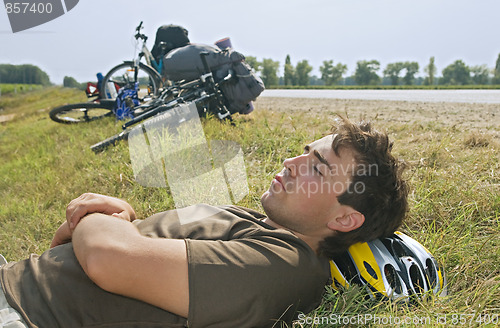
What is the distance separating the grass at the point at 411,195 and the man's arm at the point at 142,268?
0.59 m

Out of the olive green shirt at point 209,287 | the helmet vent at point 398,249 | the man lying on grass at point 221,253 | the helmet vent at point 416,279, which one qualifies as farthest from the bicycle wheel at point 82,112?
the helmet vent at point 416,279

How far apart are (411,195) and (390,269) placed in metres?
1.11

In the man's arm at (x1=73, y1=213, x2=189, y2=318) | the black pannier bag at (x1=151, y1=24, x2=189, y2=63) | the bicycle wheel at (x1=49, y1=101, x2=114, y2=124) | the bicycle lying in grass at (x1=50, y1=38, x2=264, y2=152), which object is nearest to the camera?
the man's arm at (x1=73, y1=213, x2=189, y2=318)

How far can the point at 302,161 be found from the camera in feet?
5.49

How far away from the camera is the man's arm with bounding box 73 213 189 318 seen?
3.98ft

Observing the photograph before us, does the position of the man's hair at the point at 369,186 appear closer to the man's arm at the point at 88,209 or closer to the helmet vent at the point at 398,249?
the helmet vent at the point at 398,249

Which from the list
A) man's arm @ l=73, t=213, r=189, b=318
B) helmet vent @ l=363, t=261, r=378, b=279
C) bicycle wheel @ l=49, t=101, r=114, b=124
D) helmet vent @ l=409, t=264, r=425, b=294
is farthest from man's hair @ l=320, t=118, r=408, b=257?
bicycle wheel @ l=49, t=101, r=114, b=124

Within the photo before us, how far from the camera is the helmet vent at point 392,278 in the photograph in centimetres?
164

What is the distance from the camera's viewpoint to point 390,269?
1.69 meters

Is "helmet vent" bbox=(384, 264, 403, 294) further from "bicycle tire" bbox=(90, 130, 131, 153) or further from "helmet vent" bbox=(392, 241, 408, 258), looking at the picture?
"bicycle tire" bbox=(90, 130, 131, 153)

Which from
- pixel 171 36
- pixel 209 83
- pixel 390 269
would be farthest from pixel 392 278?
pixel 171 36

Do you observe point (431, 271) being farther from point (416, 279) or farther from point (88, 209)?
point (88, 209)

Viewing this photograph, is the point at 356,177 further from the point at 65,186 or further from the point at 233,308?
the point at 65,186

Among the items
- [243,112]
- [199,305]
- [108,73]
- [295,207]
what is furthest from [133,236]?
[108,73]
